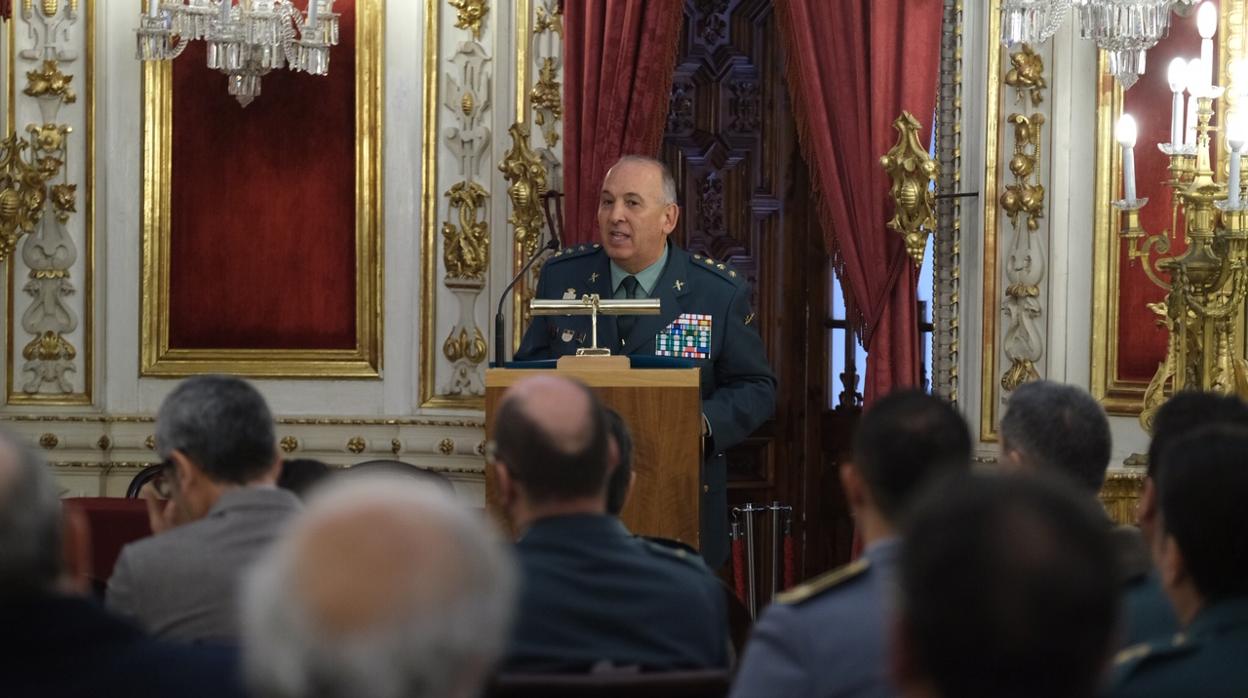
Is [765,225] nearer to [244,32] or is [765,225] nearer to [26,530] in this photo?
[244,32]

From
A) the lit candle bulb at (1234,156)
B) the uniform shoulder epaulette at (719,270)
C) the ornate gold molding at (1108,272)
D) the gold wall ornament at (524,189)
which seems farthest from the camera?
the gold wall ornament at (524,189)

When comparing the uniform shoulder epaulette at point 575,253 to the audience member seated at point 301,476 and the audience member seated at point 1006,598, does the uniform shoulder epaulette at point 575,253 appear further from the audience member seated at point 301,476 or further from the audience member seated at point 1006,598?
the audience member seated at point 1006,598

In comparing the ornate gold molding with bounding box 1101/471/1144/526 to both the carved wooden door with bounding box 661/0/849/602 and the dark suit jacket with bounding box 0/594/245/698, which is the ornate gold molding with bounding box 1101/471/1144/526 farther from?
the dark suit jacket with bounding box 0/594/245/698

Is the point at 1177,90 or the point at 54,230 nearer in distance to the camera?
the point at 1177,90

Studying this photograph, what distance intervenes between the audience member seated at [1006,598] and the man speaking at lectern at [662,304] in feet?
10.1

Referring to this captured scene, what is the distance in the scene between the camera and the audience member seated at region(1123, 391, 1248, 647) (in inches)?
88.4

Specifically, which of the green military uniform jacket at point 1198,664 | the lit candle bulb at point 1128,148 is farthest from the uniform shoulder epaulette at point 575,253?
the green military uniform jacket at point 1198,664

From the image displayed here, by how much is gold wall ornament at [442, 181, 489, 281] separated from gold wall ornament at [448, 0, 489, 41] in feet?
1.65

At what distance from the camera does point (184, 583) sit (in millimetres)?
2432

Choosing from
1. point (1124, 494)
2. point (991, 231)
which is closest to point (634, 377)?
point (1124, 494)

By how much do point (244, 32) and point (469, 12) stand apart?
0.76 meters

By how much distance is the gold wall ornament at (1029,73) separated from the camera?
5219 mm

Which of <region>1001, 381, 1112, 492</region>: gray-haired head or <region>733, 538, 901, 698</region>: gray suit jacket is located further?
<region>1001, 381, 1112, 492</region>: gray-haired head

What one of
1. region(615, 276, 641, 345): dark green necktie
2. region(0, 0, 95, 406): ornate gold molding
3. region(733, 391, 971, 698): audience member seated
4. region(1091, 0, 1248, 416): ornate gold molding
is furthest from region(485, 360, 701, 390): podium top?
region(0, 0, 95, 406): ornate gold molding
